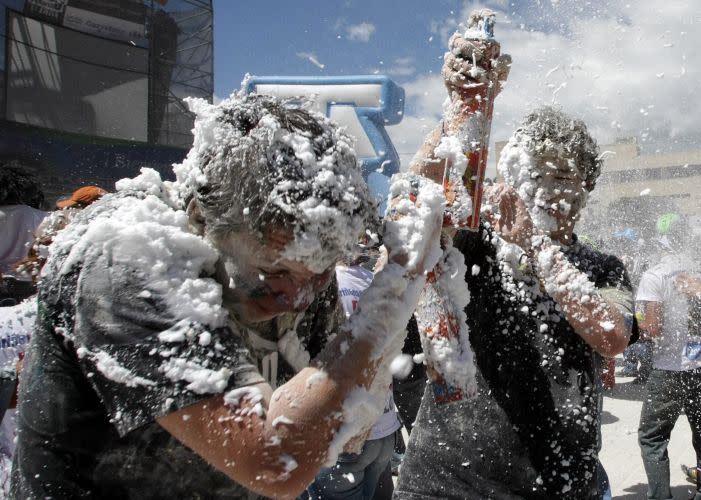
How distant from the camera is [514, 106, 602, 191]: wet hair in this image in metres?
2.03

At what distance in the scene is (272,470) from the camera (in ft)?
3.16

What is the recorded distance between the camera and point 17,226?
11.4 ft

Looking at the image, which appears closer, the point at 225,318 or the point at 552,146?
the point at 225,318

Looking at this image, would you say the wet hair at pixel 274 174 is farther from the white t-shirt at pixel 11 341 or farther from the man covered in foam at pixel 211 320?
the white t-shirt at pixel 11 341

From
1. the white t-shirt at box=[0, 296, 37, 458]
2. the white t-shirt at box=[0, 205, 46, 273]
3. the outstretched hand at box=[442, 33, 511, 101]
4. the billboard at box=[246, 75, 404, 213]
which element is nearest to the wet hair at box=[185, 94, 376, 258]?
the outstretched hand at box=[442, 33, 511, 101]

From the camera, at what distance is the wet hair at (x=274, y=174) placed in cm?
104

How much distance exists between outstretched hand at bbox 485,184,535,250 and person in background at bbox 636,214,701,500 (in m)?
3.05

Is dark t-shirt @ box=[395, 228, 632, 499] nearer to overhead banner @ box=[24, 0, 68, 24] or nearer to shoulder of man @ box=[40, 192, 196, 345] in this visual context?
shoulder of man @ box=[40, 192, 196, 345]

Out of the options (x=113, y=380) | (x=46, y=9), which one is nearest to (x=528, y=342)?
(x=113, y=380)

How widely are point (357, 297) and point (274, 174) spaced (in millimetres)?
2312

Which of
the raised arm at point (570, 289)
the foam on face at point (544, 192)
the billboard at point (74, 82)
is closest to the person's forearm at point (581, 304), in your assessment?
the raised arm at point (570, 289)

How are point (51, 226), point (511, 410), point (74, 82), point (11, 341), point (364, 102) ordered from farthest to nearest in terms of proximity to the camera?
point (74, 82) → point (364, 102) → point (51, 226) → point (11, 341) → point (511, 410)

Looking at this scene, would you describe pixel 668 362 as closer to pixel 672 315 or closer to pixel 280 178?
pixel 672 315

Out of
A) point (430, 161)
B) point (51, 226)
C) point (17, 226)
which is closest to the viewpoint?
point (430, 161)
